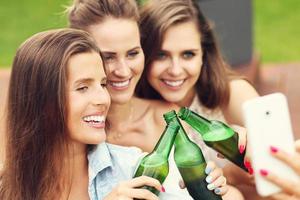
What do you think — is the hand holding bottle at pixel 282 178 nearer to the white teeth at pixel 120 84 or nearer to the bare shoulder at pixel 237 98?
the white teeth at pixel 120 84

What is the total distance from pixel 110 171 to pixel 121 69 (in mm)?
636

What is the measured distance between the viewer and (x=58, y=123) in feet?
7.71

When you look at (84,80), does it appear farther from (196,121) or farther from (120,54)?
(120,54)

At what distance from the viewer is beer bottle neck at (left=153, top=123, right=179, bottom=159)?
82.0 inches

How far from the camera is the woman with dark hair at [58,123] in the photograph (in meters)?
2.31

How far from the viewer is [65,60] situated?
2.31 m

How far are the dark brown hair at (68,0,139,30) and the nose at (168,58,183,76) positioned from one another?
27 cm

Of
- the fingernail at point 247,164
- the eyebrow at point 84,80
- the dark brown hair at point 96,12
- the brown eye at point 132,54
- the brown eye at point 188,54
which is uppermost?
the dark brown hair at point 96,12

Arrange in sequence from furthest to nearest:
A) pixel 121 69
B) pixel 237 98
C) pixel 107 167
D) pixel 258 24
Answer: pixel 258 24
pixel 237 98
pixel 121 69
pixel 107 167

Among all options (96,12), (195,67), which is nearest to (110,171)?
(96,12)

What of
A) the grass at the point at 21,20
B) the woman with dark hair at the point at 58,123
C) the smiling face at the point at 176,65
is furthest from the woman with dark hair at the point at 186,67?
the grass at the point at 21,20

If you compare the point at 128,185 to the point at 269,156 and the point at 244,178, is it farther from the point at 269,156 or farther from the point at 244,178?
the point at 244,178

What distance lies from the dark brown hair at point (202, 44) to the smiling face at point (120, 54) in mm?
271

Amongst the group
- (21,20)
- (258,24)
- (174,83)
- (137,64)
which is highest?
(137,64)
